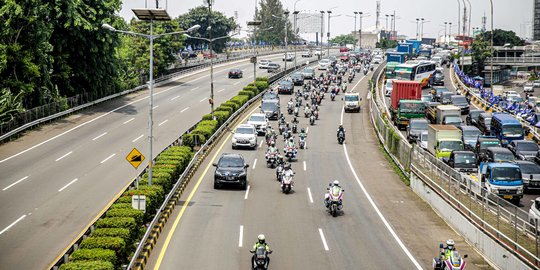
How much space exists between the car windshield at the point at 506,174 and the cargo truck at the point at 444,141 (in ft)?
27.5

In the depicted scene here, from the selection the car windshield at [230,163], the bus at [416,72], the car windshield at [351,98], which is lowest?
the car windshield at [230,163]

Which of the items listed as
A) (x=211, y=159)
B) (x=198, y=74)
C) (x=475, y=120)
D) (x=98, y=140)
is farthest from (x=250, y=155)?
(x=198, y=74)

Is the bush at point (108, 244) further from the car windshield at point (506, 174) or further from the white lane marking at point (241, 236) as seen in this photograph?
the car windshield at point (506, 174)

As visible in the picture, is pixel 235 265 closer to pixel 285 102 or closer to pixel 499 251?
pixel 499 251

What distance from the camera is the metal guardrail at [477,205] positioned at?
75.6 feet

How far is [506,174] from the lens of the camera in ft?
116

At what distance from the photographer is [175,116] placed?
62.2 m

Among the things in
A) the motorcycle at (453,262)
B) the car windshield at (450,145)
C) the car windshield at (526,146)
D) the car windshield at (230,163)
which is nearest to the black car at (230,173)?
the car windshield at (230,163)

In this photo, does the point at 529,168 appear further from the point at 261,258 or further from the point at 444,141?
the point at 261,258

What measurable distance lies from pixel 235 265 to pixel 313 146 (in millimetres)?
28544

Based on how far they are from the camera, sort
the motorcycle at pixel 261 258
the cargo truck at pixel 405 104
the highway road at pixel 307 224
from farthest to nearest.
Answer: the cargo truck at pixel 405 104, the highway road at pixel 307 224, the motorcycle at pixel 261 258

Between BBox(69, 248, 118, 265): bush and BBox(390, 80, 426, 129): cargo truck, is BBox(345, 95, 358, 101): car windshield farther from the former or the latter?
BBox(69, 248, 118, 265): bush

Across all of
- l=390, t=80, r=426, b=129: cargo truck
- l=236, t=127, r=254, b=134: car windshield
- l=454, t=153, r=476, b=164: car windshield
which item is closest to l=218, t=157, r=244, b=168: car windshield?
l=236, t=127, r=254, b=134: car windshield

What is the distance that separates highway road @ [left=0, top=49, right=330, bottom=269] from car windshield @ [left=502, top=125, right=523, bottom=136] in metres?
23.2
